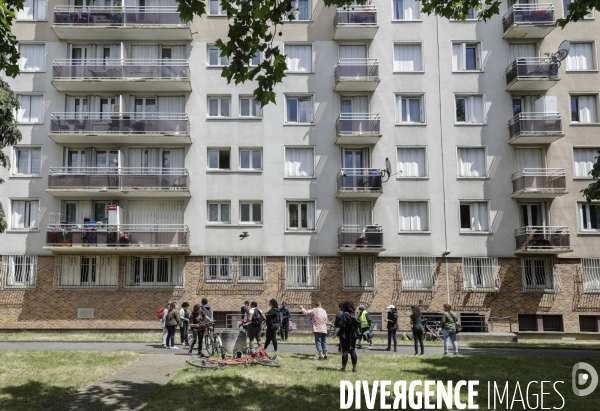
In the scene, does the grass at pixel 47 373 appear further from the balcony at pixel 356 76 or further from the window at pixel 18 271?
the balcony at pixel 356 76

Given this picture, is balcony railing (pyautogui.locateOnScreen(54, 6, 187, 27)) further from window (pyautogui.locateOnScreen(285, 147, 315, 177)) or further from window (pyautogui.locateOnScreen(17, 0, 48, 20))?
window (pyautogui.locateOnScreen(285, 147, 315, 177))

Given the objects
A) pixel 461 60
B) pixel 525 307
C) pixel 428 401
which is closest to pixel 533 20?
pixel 461 60

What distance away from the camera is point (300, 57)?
3088 centimetres

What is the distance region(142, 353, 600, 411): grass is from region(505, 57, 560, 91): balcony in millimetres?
16557

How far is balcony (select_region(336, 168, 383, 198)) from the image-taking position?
2881 centimetres

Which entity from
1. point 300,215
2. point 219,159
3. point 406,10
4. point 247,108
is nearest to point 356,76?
point 406,10

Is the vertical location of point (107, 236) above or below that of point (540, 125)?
below

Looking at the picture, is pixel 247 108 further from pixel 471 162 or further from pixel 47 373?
pixel 47 373

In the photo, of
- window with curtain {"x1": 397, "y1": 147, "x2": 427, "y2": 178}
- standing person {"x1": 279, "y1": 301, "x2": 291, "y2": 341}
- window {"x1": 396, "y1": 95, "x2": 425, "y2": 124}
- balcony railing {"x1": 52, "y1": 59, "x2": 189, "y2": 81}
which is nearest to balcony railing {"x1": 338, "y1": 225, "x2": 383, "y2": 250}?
window with curtain {"x1": 397, "y1": 147, "x2": 427, "y2": 178}

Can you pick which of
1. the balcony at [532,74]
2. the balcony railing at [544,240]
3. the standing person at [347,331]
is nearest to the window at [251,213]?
the balcony railing at [544,240]

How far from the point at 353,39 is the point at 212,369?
22357mm

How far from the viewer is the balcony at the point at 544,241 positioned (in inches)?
1117

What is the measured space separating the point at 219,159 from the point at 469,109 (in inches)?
552

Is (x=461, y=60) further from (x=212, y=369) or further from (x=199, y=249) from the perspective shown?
(x=212, y=369)
